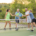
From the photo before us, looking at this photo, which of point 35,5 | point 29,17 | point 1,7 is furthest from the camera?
point 1,7

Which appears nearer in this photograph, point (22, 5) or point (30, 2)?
point (30, 2)

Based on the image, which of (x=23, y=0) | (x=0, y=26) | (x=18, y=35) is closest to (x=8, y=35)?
(x=18, y=35)

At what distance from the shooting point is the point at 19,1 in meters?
16.3

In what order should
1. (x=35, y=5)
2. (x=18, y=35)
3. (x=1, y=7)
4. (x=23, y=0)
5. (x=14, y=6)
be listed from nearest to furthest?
1. (x=18, y=35)
2. (x=35, y=5)
3. (x=23, y=0)
4. (x=14, y=6)
5. (x=1, y=7)

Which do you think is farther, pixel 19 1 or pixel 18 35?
pixel 19 1

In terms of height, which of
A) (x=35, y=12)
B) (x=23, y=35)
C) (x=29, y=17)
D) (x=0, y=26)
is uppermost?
(x=35, y=12)

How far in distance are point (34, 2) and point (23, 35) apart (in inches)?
366

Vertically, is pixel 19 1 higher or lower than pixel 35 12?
higher

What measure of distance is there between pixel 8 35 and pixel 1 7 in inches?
685

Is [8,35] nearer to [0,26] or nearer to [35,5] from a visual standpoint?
[0,26]

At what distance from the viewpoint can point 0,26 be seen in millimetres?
7586

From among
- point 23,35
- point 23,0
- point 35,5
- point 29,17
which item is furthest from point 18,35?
point 23,0

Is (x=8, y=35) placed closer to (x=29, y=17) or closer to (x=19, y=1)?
(x=29, y=17)

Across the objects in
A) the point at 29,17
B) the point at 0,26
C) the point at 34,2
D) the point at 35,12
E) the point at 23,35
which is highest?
the point at 34,2
